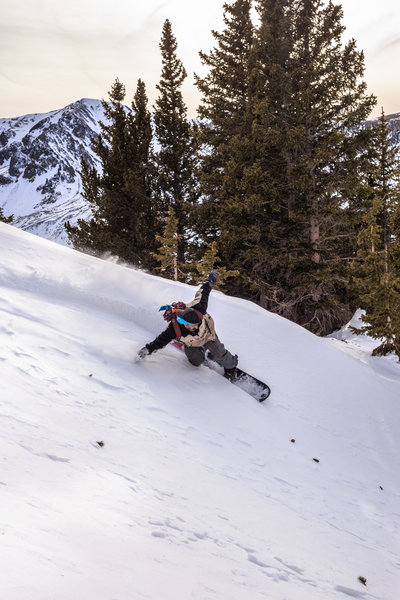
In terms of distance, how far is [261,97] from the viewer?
1634 centimetres

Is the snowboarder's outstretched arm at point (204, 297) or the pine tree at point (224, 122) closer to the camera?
the snowboarder's outstretched arm at point (204, 297)

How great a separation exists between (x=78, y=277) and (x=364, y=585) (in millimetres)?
6552

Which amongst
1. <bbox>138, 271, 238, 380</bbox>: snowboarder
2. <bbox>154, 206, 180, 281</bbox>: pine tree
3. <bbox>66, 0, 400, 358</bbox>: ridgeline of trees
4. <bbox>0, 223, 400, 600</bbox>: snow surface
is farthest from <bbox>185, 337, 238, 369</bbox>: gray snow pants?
<bbox>154, 206, 180, 281</bbox>: pine tree

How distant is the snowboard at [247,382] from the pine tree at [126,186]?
579 inches

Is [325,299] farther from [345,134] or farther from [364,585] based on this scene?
[364,585]

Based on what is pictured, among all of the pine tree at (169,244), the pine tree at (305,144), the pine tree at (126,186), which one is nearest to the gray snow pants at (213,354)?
the pine tree at (305,144)

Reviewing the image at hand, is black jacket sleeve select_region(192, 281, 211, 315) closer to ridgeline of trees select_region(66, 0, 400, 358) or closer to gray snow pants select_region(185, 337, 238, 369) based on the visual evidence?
gray snow pants select_region(185, 337, 238, 369)

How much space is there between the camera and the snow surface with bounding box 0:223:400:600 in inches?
91.7

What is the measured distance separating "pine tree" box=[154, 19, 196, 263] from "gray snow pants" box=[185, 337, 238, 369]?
48.9 ft

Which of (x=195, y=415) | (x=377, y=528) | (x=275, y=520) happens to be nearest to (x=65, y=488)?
(x=275, y=520)

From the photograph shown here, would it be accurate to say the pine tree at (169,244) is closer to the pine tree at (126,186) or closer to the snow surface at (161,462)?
the pine tree at (126,186)

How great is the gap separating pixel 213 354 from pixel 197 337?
24.4 inches

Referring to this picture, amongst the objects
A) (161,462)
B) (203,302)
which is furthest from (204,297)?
(161,462)

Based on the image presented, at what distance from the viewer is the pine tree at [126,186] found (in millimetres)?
20719
